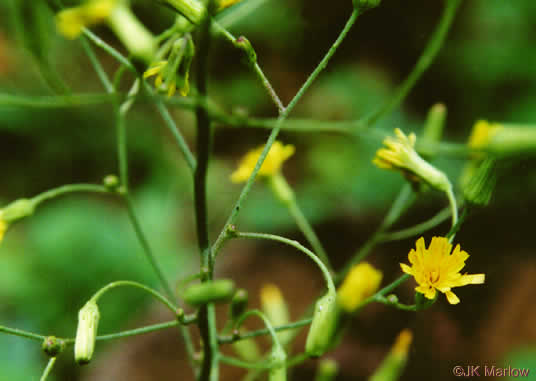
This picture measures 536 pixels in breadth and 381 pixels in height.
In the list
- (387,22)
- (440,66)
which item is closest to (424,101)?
(440,66)

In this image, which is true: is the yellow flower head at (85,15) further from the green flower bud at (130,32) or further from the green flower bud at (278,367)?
the green flower bud at (278,367)

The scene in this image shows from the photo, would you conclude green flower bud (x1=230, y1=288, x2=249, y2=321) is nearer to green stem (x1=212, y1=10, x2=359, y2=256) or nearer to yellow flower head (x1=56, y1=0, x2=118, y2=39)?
green stem (x1=212, y1=10, x2=359, y2=256)

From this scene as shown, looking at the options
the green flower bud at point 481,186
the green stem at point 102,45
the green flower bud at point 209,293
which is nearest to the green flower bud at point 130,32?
the green stem at point 102,45

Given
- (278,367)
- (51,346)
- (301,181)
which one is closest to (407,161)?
(278,367)

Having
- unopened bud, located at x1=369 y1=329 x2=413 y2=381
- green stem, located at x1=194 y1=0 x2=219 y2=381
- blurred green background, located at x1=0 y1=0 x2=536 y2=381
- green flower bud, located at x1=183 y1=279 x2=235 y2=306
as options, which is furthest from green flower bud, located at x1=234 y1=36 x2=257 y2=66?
blurred green background, located at x1=0 y1=0 x2=536 y2=381

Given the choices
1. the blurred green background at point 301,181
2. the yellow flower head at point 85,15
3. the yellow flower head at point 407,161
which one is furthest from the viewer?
the blurred green background at point 301,181

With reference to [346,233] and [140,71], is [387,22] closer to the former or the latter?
[346,233]

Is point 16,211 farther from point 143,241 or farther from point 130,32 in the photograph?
point 130,32
